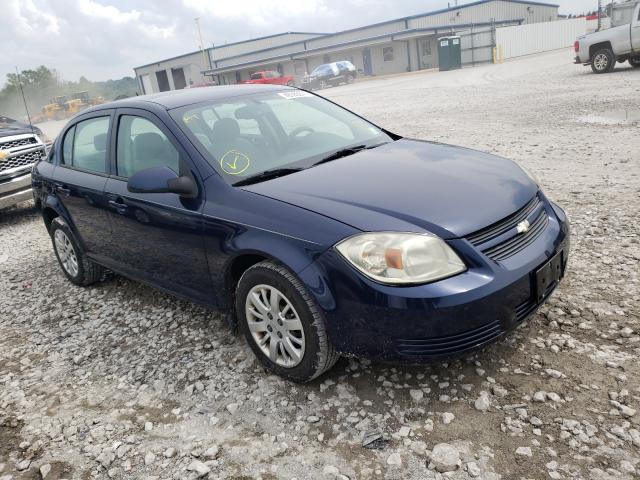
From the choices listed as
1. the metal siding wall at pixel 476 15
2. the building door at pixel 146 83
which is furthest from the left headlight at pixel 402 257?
the building door at pixel 146 83

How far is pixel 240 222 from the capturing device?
117 inches

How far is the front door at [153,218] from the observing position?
131 inches

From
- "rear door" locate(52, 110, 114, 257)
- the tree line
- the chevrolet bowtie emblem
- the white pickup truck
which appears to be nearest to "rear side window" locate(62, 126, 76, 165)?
"rear door" locate(52, 110, 114, 257)

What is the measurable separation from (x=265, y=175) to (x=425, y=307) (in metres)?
1.33

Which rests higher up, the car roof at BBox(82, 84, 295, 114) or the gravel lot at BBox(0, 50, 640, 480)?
the car roof at BBox(82, 84, 295, 114)

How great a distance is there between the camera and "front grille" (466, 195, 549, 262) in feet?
8.65

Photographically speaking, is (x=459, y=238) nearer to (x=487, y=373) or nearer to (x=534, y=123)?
(x=487, y=373)

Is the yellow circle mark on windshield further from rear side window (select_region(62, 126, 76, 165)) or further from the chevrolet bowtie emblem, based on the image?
rear side window (select_region(62, 126, 76, 165))

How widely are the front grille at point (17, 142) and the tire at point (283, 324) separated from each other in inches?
254

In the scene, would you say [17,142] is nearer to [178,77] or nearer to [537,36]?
[537,36]

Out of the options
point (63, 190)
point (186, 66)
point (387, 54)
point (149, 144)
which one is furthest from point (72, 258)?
point (186, 66)

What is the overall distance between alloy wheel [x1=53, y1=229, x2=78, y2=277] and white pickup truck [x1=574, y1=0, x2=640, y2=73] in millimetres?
17554

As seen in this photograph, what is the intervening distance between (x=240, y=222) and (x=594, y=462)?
2.02m

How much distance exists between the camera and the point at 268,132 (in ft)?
12.2
